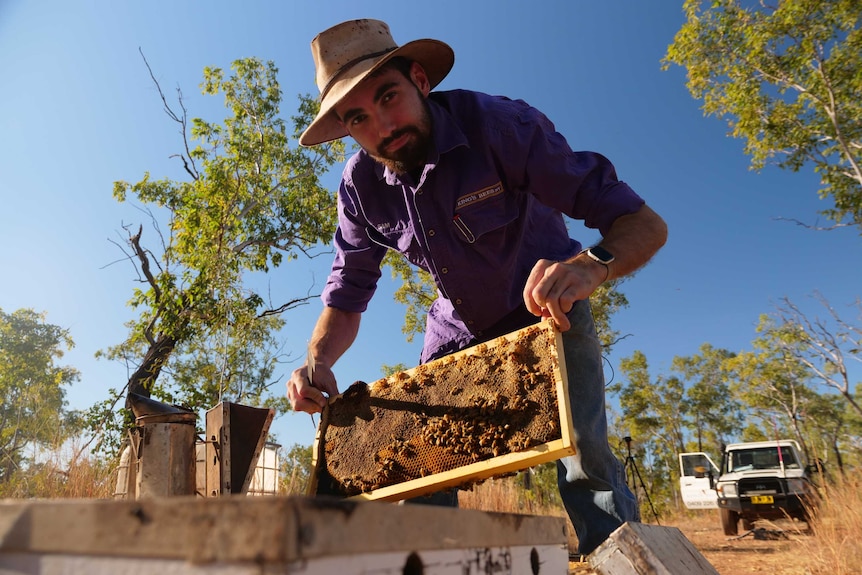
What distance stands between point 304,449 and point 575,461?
31843 mm

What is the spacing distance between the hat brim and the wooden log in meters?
2.08

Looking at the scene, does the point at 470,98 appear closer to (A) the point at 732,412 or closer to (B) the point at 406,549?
(B) the point at 406,549

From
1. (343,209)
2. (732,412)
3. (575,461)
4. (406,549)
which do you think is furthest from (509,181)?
(732,412)

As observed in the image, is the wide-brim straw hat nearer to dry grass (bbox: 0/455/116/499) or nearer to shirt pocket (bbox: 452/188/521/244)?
shirt pocket (bbox: 452/188/521/244)

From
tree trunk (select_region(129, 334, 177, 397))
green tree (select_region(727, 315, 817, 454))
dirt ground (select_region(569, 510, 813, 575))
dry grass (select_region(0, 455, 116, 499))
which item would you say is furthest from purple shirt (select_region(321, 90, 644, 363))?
green tree (select_region(727, 315, 817, 454))

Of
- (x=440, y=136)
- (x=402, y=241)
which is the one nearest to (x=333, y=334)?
(x=402, y=241)

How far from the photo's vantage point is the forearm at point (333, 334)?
2876 mm

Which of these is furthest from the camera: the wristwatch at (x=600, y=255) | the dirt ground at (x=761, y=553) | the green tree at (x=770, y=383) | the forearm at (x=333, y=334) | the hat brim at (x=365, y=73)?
the green tree at (x=770, y=383)

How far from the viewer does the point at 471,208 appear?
2.57m

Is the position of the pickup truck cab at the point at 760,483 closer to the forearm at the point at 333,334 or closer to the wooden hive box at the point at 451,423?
the forearm at the point at 333,334

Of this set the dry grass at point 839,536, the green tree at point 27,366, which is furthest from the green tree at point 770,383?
the green tree at point 27,366

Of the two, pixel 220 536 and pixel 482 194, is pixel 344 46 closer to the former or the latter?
pixel 482 194

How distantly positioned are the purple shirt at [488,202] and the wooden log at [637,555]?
1126mm

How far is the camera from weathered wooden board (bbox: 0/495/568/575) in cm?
57
